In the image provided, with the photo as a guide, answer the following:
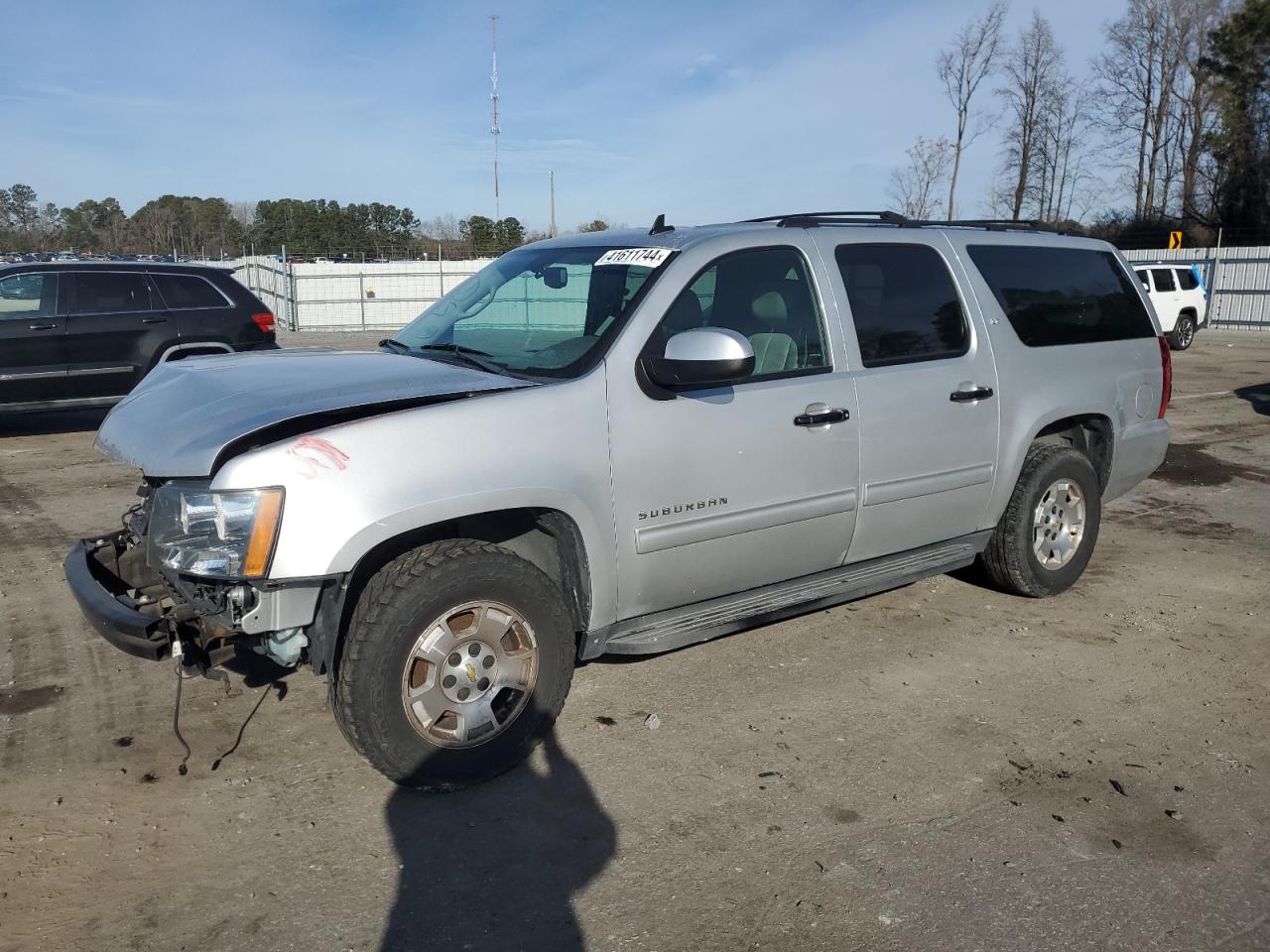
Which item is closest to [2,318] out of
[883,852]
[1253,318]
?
[883,852]

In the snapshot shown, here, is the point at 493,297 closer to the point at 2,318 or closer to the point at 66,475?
the point at 66,475

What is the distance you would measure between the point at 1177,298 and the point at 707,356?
920 inches

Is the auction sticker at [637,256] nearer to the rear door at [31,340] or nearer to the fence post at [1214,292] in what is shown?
the rear door at [31,340]

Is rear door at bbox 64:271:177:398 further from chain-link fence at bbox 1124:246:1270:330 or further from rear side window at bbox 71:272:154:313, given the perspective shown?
chain-link fence at bbox 1124:246:1270:330

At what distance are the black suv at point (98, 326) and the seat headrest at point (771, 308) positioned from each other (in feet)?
25.6

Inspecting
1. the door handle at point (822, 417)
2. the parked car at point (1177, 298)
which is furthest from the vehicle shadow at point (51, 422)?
the parked car at point (1177, 298)

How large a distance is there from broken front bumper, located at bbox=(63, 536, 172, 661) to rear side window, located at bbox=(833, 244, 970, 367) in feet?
9.81

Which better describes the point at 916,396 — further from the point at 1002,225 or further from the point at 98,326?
the point at 98,326

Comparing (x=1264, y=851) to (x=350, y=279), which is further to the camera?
(x=350, y=279)

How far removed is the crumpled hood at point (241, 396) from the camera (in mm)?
3211

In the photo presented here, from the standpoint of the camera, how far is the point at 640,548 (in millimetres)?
3795

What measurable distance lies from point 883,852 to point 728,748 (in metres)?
0.82

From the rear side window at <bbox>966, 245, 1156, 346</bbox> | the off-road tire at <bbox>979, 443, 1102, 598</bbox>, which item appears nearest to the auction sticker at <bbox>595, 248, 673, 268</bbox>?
the rear side window at <bbox>966, 245, 1156, 346</bbox>

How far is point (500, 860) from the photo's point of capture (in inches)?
123
